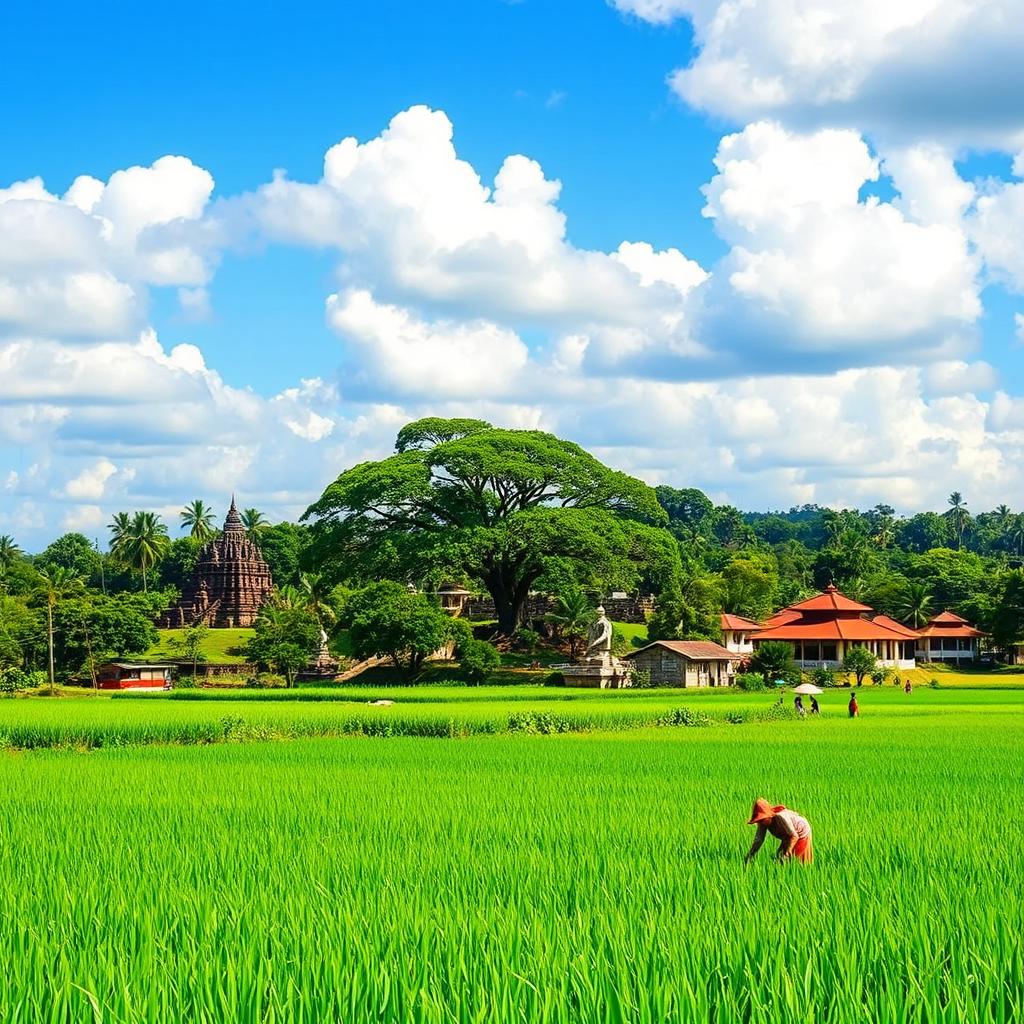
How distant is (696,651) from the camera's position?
186 ft

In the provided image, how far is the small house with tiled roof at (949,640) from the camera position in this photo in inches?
3179

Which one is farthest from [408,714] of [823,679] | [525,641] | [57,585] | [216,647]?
[57,585]

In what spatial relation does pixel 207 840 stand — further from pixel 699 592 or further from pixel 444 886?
pixel 699 592

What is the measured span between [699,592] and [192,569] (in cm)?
5503

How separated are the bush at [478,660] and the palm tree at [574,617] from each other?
41.7ft

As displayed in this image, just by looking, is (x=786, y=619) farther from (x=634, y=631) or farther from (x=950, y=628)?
(x=634, y=631)

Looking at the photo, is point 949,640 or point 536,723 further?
point 949,640

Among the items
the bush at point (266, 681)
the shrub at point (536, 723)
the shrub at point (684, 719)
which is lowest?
the bush at point (266, 681)

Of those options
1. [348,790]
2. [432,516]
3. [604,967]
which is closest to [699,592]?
[432,516]

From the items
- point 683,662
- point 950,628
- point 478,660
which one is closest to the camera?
point 478,660

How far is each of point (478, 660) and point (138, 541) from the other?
58.4 meters

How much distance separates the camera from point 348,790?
16031 millimetres

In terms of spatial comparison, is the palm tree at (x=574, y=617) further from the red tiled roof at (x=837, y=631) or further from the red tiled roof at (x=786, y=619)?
the red tiled roof at (x=786, y=619)

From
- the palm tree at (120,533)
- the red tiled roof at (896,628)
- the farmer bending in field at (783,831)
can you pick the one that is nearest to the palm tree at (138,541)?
the palm tree at (120,533)
